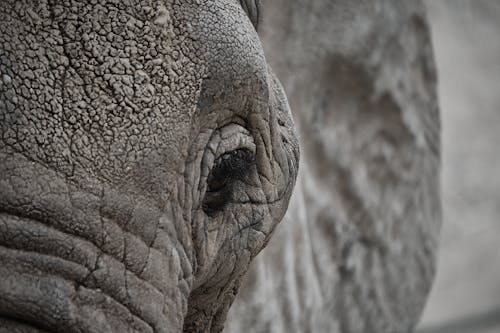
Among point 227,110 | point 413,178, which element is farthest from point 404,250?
point 227,110

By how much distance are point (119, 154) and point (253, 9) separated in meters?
0.36

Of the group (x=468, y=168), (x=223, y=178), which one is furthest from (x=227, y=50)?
(x=468, y=168)

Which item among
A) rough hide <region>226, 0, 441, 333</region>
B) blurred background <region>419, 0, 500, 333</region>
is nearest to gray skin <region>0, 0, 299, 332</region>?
rough hide <region>226, 0, 441, 333</region>

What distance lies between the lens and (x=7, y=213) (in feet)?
3.34

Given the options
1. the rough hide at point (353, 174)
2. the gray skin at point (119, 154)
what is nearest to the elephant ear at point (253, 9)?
the gray skin at point (119, 154)

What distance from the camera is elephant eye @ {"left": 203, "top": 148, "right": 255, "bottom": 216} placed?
1.21 meters

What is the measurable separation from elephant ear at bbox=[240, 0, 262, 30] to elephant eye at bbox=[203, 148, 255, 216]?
0.62 ft

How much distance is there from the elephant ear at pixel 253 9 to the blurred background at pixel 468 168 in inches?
88.7

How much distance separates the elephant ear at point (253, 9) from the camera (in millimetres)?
1358

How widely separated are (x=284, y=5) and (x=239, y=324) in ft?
1.81

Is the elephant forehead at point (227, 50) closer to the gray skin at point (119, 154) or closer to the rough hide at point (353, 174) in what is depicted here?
the gray skin at point (119, 154)

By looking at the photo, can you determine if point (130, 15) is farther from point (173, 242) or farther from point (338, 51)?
point (338, 51)

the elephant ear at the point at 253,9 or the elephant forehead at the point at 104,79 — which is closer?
the elephant forehead at the point at 104,79

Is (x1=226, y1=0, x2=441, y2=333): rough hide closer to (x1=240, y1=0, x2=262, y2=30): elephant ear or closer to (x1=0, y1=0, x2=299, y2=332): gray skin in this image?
(x1=240, y1=0, x2=262, y2=30): elephant ear
